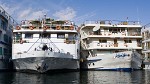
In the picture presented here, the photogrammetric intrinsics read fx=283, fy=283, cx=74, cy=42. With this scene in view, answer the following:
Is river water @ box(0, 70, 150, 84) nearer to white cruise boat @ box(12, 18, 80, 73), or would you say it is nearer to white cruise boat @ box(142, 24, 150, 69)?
white cruise boat @ box(12, 18, 80, 73)

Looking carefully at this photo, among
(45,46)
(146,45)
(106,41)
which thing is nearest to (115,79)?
(45,46)

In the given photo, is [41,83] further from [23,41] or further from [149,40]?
[149,40]

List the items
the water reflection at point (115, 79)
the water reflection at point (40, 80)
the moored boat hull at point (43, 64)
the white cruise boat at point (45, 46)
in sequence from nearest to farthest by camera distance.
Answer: the water reflection at point (40, 80)
the water reflection at point (115, 79)
the moored boat hull at point (43, 64)
the white cruise boat at point (45, 46)

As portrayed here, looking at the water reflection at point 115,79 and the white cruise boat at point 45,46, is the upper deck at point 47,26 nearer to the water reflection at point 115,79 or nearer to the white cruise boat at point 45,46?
the white cruise boat at point 45,46

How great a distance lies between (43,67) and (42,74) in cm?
81

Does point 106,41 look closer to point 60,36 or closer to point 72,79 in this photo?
point 60,36

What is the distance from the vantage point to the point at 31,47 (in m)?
35.8

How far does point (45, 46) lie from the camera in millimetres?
32719

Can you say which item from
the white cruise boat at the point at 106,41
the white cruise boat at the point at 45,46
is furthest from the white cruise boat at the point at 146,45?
the white cruise boat at the point at 45,46

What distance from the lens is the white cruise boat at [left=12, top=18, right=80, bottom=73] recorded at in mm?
32312

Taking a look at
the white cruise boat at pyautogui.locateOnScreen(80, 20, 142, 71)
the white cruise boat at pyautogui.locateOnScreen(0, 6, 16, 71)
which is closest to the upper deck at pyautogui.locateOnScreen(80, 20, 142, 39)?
the white cruise boat at pyautogui.locateOnScreen(80, 20, 142, 71)

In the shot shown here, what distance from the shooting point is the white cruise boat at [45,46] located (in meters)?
32.3

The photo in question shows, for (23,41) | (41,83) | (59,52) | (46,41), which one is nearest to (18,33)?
(23,41)

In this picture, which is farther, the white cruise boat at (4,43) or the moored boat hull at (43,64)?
the white cruise boat at (4,43)
